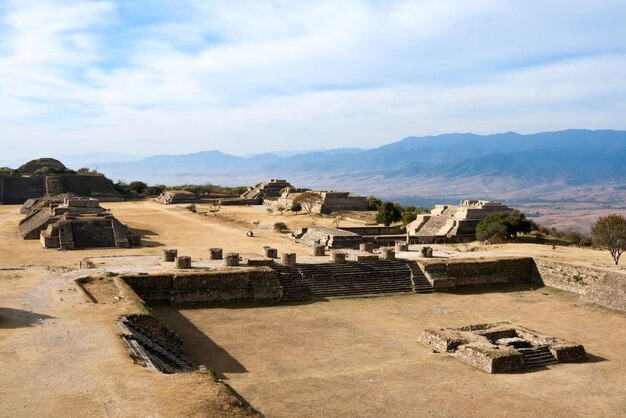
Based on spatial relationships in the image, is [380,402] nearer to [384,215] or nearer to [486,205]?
[486,205]

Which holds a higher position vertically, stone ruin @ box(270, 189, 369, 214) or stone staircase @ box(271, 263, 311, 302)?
stone ruin @ box(270, 189, 369, 214)

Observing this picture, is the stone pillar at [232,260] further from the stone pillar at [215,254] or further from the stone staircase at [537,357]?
the stone staircase at [537,357]

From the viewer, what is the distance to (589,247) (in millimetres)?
42625

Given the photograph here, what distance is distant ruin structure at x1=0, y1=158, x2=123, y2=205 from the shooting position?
7469 centimetres

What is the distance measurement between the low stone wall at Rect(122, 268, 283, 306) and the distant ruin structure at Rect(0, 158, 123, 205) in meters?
55.6

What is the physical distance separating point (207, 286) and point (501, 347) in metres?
12.3

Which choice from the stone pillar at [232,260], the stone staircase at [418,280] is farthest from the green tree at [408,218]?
the stone pillar at [232,260]

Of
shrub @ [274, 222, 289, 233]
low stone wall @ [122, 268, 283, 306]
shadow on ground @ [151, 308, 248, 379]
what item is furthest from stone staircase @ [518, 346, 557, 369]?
shrub @ [274, 222, 289, 233]

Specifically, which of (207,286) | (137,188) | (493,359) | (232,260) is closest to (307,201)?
(137,188)

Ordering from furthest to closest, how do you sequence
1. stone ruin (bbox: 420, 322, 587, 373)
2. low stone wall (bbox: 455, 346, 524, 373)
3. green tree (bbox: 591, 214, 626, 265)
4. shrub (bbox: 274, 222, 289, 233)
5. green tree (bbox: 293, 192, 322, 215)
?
green tree (bbox: 293, 192, 322, 215) < shrub (bbox: 274, 222, 289, 233) < green tree (bbox: 591, 214, 626, 265) < stone ruin (bbox: 420, 322, 587, 373) < low stone wall (bbox: 455, 346, 524, 373)

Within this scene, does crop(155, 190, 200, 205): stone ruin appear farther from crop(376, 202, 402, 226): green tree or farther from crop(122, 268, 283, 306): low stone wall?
crop(122, 268, 283, 306): low stone wall

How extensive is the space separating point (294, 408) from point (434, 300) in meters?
14.4

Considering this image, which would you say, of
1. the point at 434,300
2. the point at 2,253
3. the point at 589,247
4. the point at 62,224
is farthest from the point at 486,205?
the point at 2,253

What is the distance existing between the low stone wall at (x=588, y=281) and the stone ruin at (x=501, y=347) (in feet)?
24.7
